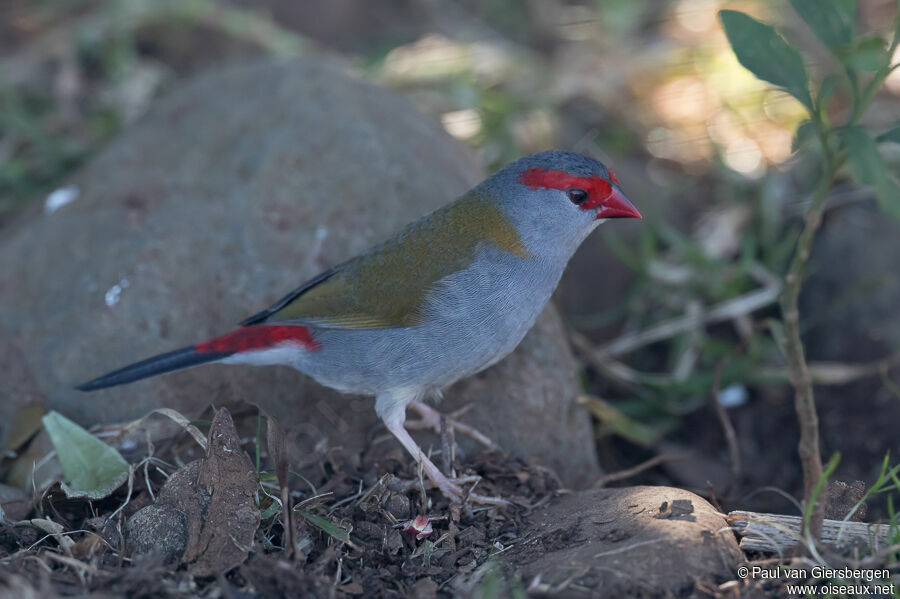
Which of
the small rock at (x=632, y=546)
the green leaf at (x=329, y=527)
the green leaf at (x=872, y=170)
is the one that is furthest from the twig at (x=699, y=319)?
the green leaf at (x=329, y=527)

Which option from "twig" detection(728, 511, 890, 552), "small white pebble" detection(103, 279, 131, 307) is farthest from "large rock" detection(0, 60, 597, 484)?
"twig" detection(728, 511, 890, 552)

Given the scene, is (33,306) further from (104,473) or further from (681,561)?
(681,561)

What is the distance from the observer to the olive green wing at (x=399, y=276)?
324cm

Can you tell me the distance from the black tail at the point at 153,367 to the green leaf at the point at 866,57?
2.38 meters

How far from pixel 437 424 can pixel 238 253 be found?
122cm

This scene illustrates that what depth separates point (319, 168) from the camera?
4.07 metres

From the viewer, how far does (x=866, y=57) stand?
2.57 meters

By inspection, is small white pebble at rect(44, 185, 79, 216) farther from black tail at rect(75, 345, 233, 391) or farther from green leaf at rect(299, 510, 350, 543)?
green leaf at rect(299, 510, 350, 543)

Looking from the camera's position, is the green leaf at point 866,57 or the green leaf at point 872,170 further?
the green leaf at point 866,57

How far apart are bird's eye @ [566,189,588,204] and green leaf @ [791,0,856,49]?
1005 mm

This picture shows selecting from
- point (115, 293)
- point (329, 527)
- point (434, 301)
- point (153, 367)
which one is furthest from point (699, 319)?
point (115, 293)

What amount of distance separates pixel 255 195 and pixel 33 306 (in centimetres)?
111

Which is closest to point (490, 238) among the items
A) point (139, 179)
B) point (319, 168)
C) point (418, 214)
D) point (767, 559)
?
point (418, 214)

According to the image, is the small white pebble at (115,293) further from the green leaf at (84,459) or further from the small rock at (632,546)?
the small rock at (632,546)
